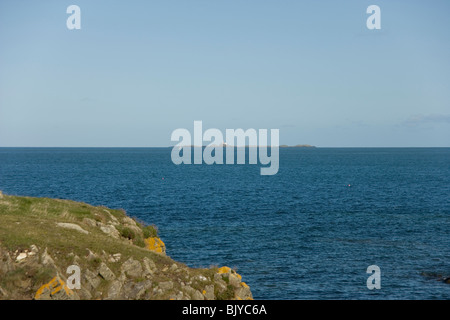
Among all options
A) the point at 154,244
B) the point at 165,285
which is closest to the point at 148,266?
the point at 165,285

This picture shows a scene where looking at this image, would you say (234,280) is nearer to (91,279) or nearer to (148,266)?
(148,266)

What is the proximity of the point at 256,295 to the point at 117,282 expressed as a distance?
14.3 metres

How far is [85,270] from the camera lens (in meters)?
22.5

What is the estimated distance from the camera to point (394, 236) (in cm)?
5178

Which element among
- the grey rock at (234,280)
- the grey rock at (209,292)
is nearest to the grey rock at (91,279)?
the grey rock at (209,292)

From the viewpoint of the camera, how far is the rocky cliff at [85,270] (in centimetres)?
2106

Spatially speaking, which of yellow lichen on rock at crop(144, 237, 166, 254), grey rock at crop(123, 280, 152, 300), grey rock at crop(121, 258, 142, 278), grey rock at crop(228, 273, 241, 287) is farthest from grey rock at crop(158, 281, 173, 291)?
yellow lichen on rock at crop(144, 237, 166, 254)

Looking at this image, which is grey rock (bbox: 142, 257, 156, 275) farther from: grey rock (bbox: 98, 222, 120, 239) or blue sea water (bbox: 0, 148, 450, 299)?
blue sea water (bbox: 0, 148, 450, 299)

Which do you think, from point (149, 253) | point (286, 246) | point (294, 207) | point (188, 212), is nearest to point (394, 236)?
point (286, 246)

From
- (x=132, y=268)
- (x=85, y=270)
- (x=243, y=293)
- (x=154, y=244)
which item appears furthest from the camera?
(x=154, y=244)

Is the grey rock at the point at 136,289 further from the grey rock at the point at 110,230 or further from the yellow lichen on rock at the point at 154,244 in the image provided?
the yellow lichen on rock at the point at 154,244

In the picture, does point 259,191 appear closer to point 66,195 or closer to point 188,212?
point 188,212

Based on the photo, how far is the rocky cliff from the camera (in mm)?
21062
